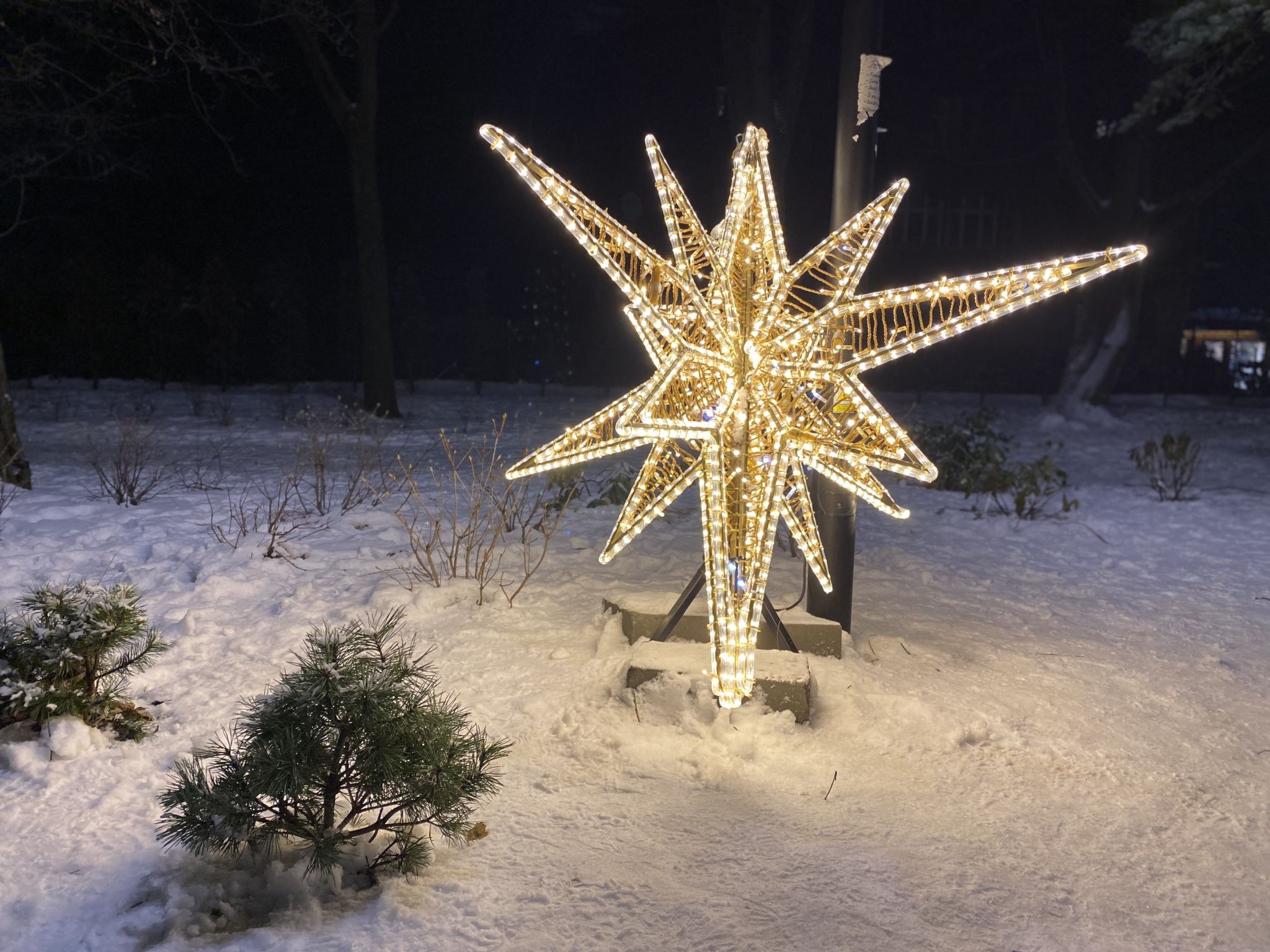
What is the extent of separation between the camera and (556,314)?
21.7 metres

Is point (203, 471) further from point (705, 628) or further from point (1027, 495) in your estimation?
point (1027, 495)

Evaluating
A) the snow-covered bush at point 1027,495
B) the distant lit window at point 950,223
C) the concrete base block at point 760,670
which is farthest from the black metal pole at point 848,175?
the distant lit window at point 950,223

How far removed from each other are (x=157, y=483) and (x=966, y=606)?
21.0ft

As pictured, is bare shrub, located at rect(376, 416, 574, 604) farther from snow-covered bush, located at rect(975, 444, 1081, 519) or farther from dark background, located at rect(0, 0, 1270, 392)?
dark background, located at rect(0, 0, 1270, 392)

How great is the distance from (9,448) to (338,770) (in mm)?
6317

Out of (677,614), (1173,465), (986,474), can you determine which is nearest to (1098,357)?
(1173,465)

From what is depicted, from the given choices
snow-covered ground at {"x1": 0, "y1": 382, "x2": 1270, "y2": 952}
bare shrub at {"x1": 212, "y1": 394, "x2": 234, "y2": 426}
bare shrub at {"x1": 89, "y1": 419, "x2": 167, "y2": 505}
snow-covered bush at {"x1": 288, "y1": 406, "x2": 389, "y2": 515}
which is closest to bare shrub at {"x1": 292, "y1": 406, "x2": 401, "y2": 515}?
snow-covered bush at {"x1": 288, "y1": 406, "x2": 389, "y2": 515}

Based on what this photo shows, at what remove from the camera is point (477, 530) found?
20.3 feet

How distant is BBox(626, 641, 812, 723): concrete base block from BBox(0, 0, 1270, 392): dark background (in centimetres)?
1482

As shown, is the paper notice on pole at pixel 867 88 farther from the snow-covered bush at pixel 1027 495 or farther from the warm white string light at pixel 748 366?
the snow-covered bush at pixel 1027 495

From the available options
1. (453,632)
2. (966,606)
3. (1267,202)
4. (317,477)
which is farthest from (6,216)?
(1267,202)

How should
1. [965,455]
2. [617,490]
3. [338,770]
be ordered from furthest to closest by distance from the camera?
[965,455], [617,490], [338,770]

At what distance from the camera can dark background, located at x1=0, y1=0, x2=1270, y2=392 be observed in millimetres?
18656

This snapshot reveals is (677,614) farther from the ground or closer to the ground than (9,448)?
closer to the ground
